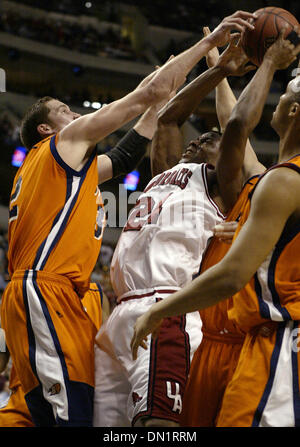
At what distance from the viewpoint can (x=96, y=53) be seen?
1883 cm

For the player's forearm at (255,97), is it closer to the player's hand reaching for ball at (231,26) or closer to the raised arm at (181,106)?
the player's hand reaching for ball at (231,26)

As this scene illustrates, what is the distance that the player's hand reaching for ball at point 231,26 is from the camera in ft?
9.87

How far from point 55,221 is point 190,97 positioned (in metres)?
1.05

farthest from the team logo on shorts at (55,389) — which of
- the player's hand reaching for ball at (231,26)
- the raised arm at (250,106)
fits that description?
the player's hand reaching for ball at (231,26)

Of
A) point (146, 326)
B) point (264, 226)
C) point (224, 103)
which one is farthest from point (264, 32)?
point (146, 326)

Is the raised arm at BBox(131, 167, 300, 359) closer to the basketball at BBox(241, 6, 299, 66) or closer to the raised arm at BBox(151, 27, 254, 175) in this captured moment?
the basketball at BBox(241, 6, 299, 66)

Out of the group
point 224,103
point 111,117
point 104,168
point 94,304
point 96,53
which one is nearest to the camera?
point 111,117

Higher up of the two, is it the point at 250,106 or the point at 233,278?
the point at 250,106

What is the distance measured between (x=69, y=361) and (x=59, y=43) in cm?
1704

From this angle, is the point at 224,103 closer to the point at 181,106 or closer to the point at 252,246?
the point at 181,106

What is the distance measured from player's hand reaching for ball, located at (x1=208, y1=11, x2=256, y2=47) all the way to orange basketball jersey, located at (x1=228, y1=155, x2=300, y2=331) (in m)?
1.07

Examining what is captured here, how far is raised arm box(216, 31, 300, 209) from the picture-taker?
2707 mm

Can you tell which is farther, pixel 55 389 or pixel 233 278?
pixel 55 389

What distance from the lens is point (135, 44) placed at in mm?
20969
